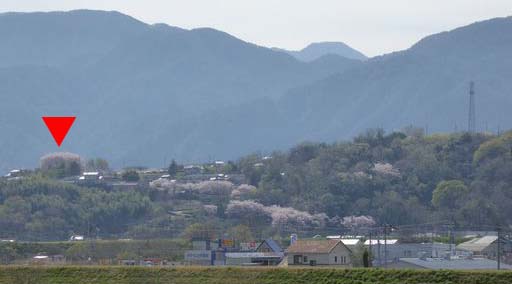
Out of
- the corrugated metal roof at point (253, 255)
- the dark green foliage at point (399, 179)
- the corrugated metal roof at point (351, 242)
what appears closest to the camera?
the corrugated metal roof at point (253, 255)

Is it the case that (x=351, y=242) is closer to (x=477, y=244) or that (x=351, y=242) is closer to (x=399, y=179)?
(x=477, y=244)

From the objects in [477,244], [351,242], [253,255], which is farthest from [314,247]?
[477,244]

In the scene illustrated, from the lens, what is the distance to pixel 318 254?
52.8 m

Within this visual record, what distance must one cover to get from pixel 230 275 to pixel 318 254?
1140 cm

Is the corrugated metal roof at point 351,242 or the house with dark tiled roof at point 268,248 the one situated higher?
the corrugated metal roof at point 351,242

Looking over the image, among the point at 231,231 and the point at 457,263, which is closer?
the point at 457,263

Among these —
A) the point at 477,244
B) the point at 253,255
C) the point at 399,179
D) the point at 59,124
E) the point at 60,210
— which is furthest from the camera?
the point at 399,179

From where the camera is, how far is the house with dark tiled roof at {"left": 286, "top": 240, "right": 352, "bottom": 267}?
52.5 meters

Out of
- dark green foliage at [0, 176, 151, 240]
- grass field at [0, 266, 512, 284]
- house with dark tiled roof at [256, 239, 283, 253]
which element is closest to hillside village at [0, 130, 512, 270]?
house with dark tiled roof at [256, 239, 283, 253]

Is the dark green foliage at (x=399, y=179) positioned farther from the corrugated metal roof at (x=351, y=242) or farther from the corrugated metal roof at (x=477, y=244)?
the corrugated metal roof at (x=351, y=242)

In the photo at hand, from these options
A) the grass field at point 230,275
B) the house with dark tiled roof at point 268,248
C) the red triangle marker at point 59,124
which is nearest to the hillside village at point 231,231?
the house with dark tiled roof at point 268,248

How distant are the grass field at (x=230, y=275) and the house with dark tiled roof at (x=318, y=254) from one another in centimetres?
984

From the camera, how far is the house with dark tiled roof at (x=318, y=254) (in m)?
52.5

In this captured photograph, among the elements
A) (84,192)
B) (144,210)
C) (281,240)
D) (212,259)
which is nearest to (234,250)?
(212,259)
